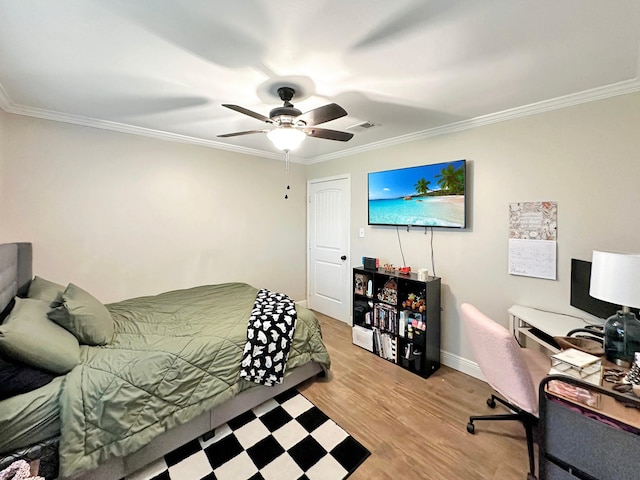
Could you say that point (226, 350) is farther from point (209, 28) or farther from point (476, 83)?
point (476, 83)

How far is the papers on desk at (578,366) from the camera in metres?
1.26

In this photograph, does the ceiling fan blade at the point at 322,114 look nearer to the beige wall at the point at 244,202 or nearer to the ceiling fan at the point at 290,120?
the ceiling fan at the point at 290,120

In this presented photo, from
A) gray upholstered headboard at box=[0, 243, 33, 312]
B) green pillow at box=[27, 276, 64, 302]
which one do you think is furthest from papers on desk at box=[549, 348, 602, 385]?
gray upholstered headboard at box=[0, 243, 33, 312]

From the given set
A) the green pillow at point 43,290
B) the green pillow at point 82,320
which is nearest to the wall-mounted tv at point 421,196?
the green pillow at point 82,320

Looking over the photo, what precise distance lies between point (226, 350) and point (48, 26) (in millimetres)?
2074

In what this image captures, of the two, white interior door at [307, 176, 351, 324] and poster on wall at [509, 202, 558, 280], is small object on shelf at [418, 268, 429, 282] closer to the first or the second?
poster on wall at [509, 202, 558, 280]

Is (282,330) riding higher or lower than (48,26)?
lower

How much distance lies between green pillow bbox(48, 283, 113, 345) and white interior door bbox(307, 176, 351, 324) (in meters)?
2.76

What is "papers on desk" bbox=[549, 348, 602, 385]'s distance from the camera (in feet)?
4.12

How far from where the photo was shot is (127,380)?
153 centimetres

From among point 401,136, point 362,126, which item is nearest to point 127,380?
point 362,126

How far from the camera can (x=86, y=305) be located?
6.02ft

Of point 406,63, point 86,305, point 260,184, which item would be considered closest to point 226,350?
point 86,305

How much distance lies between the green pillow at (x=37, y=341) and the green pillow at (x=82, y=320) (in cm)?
4
